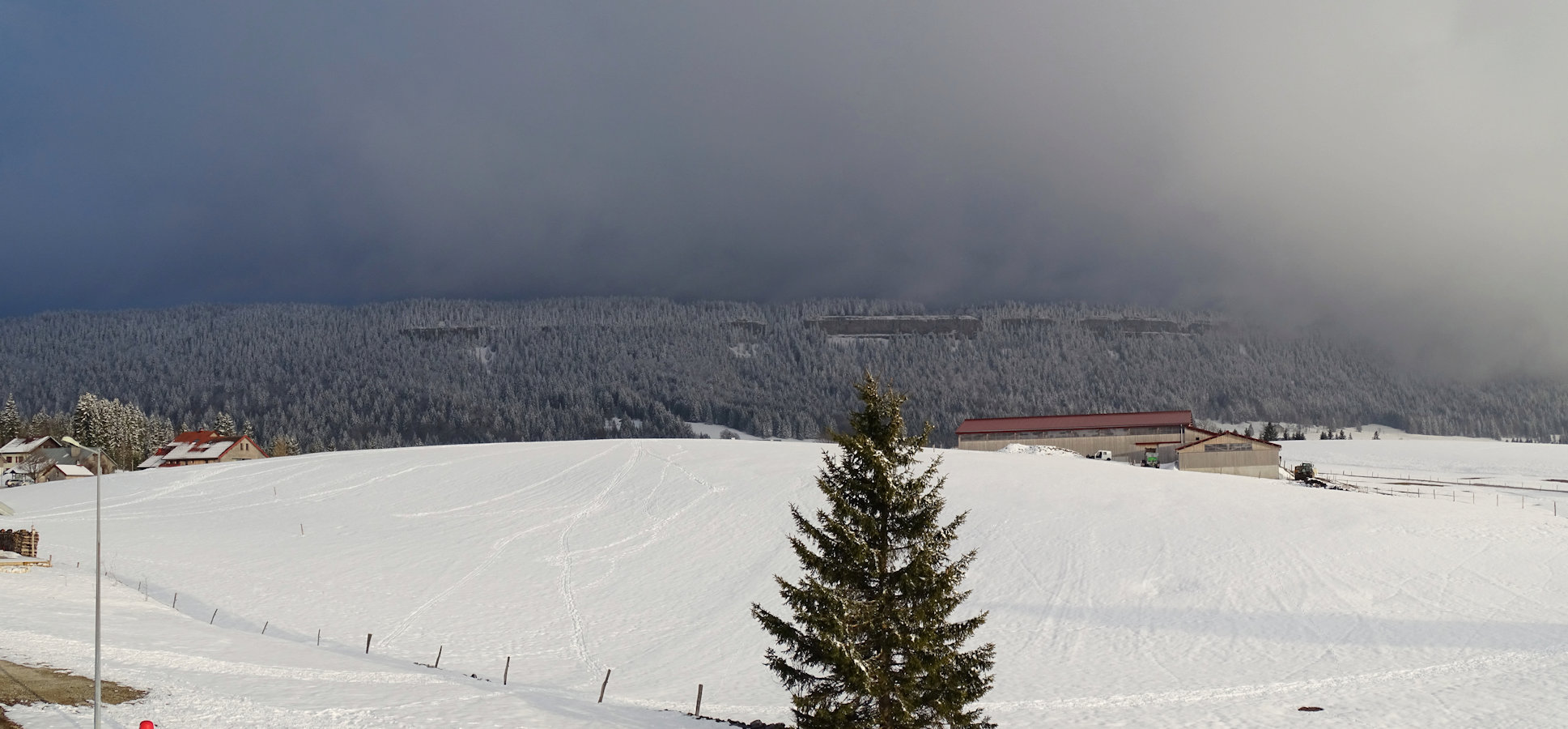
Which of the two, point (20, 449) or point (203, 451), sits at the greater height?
point (20, 449)

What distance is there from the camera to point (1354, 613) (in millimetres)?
38375

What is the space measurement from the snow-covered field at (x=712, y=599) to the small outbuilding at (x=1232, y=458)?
64.3ft

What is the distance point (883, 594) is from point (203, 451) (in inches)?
4802

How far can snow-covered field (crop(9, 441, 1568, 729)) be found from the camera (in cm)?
2809

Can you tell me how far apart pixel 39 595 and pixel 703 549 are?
2897 cm

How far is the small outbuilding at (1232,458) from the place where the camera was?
8650cm

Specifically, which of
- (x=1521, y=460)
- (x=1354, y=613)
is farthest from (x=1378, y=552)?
(x=1521, y=460)

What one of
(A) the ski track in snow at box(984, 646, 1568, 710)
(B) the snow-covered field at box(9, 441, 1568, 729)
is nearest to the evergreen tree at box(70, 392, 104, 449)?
(B) the snow-covered field at box(9, 441, 1568, 729)

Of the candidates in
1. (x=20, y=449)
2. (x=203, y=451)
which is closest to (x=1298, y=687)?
(x=203, y=451)

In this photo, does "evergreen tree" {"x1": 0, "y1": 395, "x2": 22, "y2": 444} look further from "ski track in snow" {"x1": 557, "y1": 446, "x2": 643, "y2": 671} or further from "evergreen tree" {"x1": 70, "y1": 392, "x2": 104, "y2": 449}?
"ski track in snow" {"x1": 557, "y1": 446, "x2": 643, "y2": 671}

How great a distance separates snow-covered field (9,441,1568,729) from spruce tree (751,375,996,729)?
9616 mm

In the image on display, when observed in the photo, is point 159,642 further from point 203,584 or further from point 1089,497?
point 1089,497

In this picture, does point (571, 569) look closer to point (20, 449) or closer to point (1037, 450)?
point (1037, 450)

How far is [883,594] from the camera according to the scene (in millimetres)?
18562
